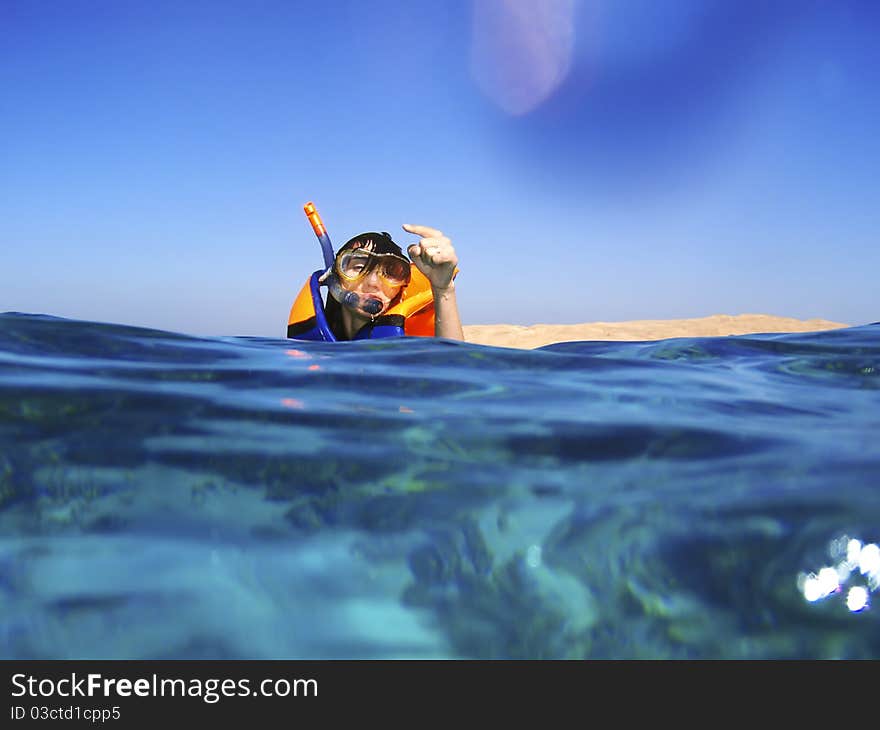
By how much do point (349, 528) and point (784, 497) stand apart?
844 millimetres

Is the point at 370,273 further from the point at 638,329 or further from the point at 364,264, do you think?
the point at 638,329

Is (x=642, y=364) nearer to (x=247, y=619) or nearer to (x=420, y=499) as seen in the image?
(x=420, y=499)

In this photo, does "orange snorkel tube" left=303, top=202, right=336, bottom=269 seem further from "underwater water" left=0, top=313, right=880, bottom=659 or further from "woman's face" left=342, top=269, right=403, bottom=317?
"underwater water" left=0, top=313, right=880, bottom=659

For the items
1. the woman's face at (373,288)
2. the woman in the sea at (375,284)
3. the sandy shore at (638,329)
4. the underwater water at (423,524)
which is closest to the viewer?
the underwater water at (423,524)

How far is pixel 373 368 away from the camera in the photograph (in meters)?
2.76

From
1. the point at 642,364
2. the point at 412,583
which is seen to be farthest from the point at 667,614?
the point at 642,364

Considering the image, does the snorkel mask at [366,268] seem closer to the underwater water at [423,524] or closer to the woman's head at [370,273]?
the woman's head at [370,273]

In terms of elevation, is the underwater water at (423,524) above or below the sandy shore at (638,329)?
below

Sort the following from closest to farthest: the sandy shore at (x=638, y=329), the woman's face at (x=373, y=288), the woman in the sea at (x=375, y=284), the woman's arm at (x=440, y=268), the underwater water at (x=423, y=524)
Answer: the underwater water at (x=423, y=524) → the woman's arm at (x=440, y=268) → the woman in the sea at (x=375, y=284) → the woman's face at (x=373, y=288) → the sandy shore at (x=638, y=329)

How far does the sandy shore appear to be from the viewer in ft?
55.7

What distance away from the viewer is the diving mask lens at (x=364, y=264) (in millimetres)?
5184

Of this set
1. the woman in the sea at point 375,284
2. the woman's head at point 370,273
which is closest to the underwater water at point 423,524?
the woman in the sea at point 375,284

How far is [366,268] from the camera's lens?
5.21 meters
